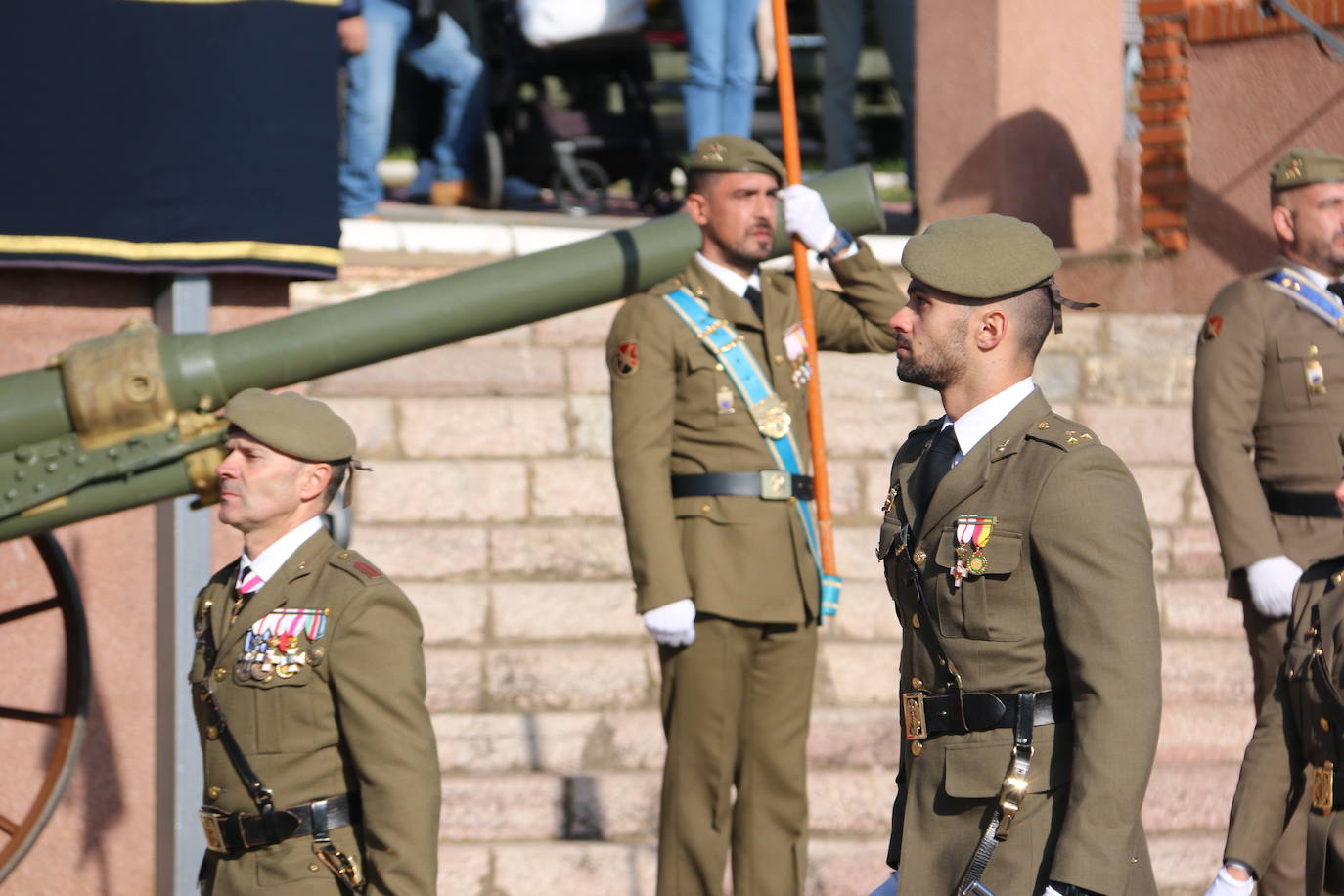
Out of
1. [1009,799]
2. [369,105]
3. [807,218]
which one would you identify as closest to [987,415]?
[1009,799]

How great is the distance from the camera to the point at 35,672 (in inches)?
212

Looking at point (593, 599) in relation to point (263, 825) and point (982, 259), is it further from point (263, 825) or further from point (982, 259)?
point (982, 259)

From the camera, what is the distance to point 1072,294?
374 inches

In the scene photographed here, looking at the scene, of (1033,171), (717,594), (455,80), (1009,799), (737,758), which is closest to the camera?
(1009,799)

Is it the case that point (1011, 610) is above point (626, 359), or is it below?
below

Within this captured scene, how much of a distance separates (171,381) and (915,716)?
5.55ft

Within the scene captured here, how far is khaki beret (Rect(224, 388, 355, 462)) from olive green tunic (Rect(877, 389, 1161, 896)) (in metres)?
1.04

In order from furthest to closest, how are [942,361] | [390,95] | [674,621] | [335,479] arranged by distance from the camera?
[390,95] < [674,621] < [335,479] < [942,361]

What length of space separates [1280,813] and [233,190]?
122 inches

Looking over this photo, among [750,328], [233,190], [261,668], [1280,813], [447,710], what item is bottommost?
[447,710]

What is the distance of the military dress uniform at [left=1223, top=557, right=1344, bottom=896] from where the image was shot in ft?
11.9

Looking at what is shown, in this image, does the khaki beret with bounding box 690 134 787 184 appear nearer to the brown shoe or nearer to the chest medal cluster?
the chest medal cluster

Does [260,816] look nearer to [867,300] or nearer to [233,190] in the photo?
[233,190]

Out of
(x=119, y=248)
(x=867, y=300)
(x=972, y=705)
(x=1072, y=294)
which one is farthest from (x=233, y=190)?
(x=1072, y=294)
